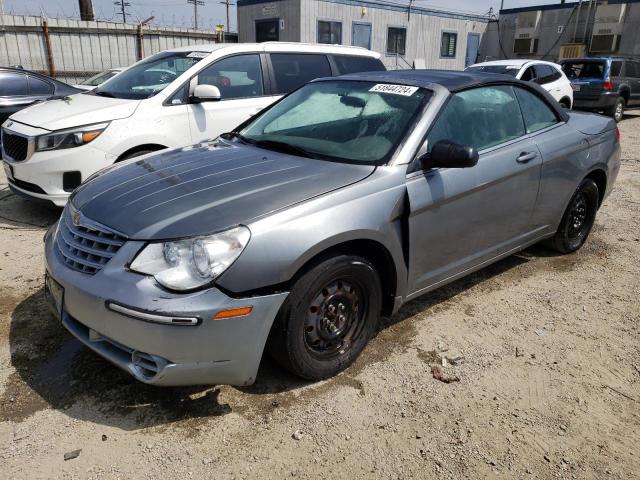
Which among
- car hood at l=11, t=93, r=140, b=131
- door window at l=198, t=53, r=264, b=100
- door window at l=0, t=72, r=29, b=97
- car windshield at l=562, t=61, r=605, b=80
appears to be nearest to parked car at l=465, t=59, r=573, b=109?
car windshield at l=562, t=61, r=605, b=80

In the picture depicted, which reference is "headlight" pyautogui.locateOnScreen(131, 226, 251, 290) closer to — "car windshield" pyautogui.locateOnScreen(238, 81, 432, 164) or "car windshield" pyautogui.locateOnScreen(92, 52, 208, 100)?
"car windshield" pyautogui.locateOnScreen(238, 81, 432, 164)

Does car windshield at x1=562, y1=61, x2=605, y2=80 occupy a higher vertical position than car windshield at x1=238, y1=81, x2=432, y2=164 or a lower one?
lower

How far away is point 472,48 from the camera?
26453mm

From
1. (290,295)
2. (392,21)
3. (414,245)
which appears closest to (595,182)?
(414,245)

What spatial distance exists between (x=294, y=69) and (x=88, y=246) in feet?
14.9

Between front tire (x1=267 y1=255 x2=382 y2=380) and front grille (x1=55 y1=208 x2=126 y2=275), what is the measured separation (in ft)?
2.88

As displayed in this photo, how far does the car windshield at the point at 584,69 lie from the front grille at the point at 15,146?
14.1 metres

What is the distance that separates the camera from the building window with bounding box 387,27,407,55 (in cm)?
2214

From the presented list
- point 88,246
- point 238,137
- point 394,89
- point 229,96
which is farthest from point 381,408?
point 229,96

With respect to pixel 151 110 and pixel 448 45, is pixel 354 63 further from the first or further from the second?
pixel 448 45

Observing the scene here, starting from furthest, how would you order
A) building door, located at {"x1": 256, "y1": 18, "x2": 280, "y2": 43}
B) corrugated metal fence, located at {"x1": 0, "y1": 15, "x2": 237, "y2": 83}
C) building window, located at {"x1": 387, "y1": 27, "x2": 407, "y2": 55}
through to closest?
building window, located at {"x1": 387, "y1": 27, "x2": 407, "y2": 55}
building door, located at {"x1": 256, "y1": 18, "x2": 280, "y2": 43}
corrugated metal fence, located at {"x1": 0, "y1": 15, "x2": 237, "y2": 83}

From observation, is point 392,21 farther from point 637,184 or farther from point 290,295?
point 290,295

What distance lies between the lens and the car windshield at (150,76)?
5852mm

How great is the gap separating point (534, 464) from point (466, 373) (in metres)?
0.73
